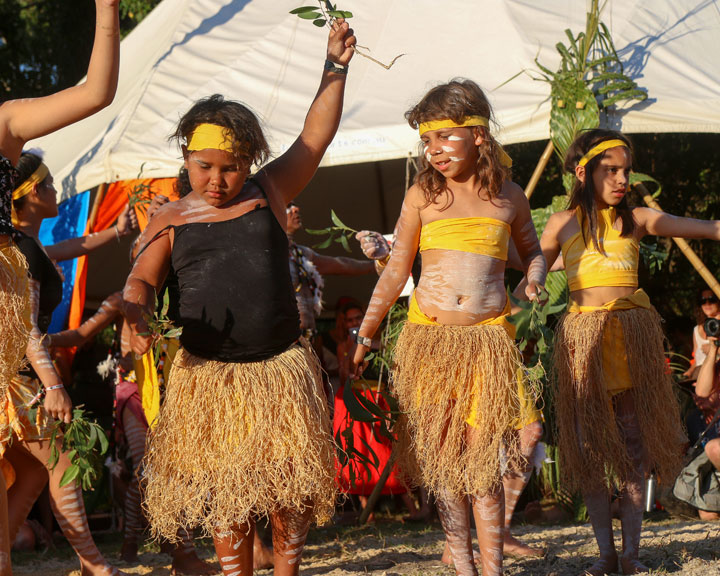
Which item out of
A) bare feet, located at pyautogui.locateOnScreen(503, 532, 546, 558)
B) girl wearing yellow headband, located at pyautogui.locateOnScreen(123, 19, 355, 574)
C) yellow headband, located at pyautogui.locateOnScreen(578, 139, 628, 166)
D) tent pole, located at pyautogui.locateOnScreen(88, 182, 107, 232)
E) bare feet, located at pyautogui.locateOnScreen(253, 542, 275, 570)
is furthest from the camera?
tent pole, located at pyautogui.locateOnScreen(88, 182, 107, 232)

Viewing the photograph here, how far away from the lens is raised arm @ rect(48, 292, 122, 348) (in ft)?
16.2

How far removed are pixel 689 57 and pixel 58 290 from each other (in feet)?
14.2

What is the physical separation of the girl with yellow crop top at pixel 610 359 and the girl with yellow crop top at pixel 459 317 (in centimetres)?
57

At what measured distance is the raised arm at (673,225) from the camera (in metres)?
3.94

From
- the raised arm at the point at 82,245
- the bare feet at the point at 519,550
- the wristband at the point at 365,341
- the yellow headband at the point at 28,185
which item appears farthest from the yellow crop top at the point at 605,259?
the raised arm at the point at 82,245

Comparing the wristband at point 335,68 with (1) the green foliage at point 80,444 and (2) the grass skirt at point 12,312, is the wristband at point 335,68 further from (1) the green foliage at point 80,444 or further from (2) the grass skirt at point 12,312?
(1) the green foliage at point 80,444

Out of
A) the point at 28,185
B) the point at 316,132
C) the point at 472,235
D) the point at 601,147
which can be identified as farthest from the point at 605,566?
the point at 28,185

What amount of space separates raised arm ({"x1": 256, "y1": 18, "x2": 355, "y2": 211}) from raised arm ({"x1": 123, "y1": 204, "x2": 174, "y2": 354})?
361 millimetres

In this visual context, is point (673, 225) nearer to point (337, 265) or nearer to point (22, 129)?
point (337, 265)

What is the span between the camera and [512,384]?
3.25m

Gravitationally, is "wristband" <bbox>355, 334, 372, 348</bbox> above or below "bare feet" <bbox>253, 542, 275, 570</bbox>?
above

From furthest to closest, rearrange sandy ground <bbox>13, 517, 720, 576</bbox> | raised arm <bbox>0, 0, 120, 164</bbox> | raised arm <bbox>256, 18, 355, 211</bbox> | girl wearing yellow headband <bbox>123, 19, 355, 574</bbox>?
sandy ground <bbox>13, 517, 720, 576</bbox>, raised arm <bbox>256, 18, 355, 211</bbox>, girl wearing yellow headband <bbox>123, 19, 355, 574</bbox>, raised arm <bbox>0, 0, 120, 164</bbox>

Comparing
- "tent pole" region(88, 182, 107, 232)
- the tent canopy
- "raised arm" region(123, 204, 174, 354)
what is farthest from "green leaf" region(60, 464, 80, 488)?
"tent pole" region(88, 182, 107, 232)

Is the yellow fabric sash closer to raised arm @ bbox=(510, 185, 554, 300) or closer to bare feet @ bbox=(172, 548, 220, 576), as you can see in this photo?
raised arm @ bbox=(510, 185, 554, 300)
